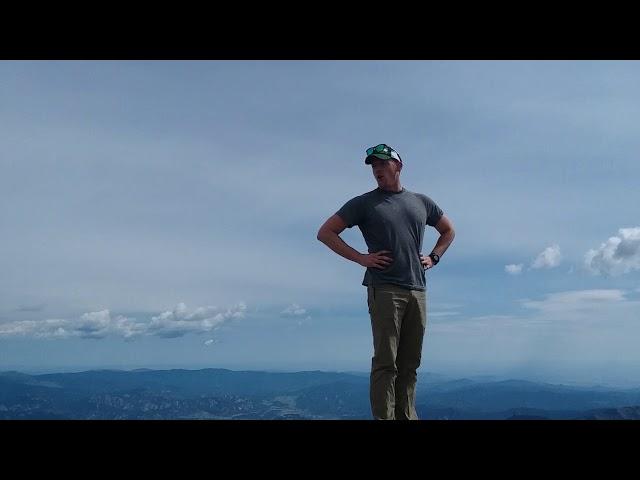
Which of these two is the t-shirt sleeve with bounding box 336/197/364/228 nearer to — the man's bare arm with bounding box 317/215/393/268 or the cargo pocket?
the man's bare arm with bounding box 317/215/393/268

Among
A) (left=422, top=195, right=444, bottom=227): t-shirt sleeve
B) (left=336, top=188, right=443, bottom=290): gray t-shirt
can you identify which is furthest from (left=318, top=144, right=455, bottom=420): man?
(left=422, top=195, right=444, bottom=227): t-shirt sleeve

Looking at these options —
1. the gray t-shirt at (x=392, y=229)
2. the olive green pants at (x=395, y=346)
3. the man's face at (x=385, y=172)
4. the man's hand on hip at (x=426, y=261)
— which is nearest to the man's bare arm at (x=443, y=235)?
the man's hand on hip at (x=426, y=261)

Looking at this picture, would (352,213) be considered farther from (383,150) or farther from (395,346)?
(395,346)

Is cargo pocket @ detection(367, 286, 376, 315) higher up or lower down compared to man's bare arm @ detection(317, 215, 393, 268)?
lower down
